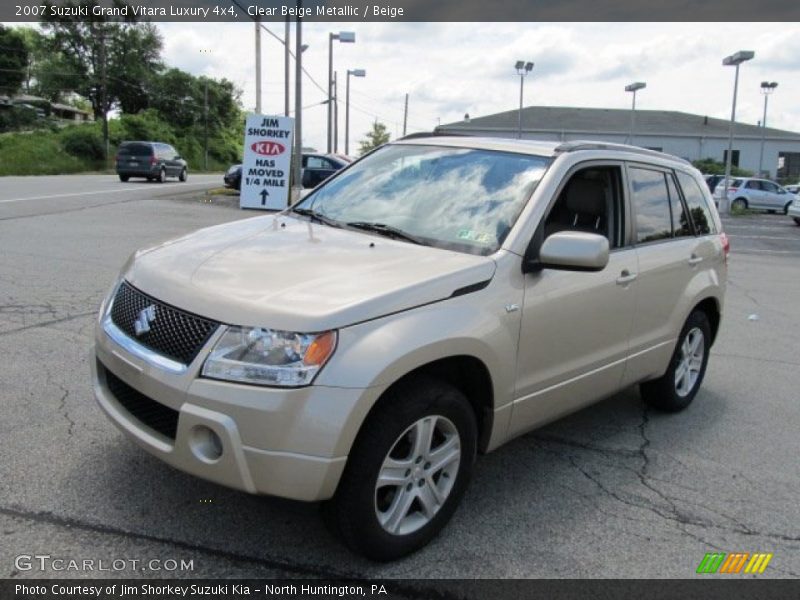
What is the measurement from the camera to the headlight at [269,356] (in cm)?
277

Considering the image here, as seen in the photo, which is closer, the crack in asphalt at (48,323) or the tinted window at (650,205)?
the tinted window at (650,205)

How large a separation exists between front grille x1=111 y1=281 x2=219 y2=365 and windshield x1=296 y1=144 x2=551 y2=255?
4.03ft

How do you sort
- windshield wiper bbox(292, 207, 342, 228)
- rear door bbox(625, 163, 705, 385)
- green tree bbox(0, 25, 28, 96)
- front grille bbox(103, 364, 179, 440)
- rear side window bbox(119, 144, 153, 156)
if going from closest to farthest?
front grille bbox(103, 364, 179, 440)
windshield wiper bbox(292, 207, 342, 228)
rear door bbox(625, 163, 705, 385)
rear side window bbox(119, 144, 153, 156)
green tree bbox(0, 25, 28, 96)

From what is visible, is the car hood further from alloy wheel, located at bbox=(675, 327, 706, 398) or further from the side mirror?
alloy wheel, located at bbox=(675, 327, 706, 398)

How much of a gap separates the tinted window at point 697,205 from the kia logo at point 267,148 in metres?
12.6

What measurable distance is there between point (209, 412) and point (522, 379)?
1.54 m

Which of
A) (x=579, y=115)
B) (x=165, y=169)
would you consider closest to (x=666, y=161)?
(x=165, y=169)

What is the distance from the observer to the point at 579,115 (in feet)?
198

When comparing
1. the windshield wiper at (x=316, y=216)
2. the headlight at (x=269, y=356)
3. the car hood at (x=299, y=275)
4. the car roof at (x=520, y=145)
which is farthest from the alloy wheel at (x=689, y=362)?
the headlight at (x=269, y=356)

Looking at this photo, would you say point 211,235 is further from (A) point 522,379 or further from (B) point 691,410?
(B) point 691,410

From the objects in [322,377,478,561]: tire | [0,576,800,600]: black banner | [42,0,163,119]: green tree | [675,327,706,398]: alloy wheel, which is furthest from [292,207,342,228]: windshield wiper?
[42,0,163,119]: green tree

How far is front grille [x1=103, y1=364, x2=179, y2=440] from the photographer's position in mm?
2982

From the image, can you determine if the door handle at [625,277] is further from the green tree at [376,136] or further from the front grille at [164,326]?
the green tree at [376,136]

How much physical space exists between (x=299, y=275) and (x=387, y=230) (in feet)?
2.76
